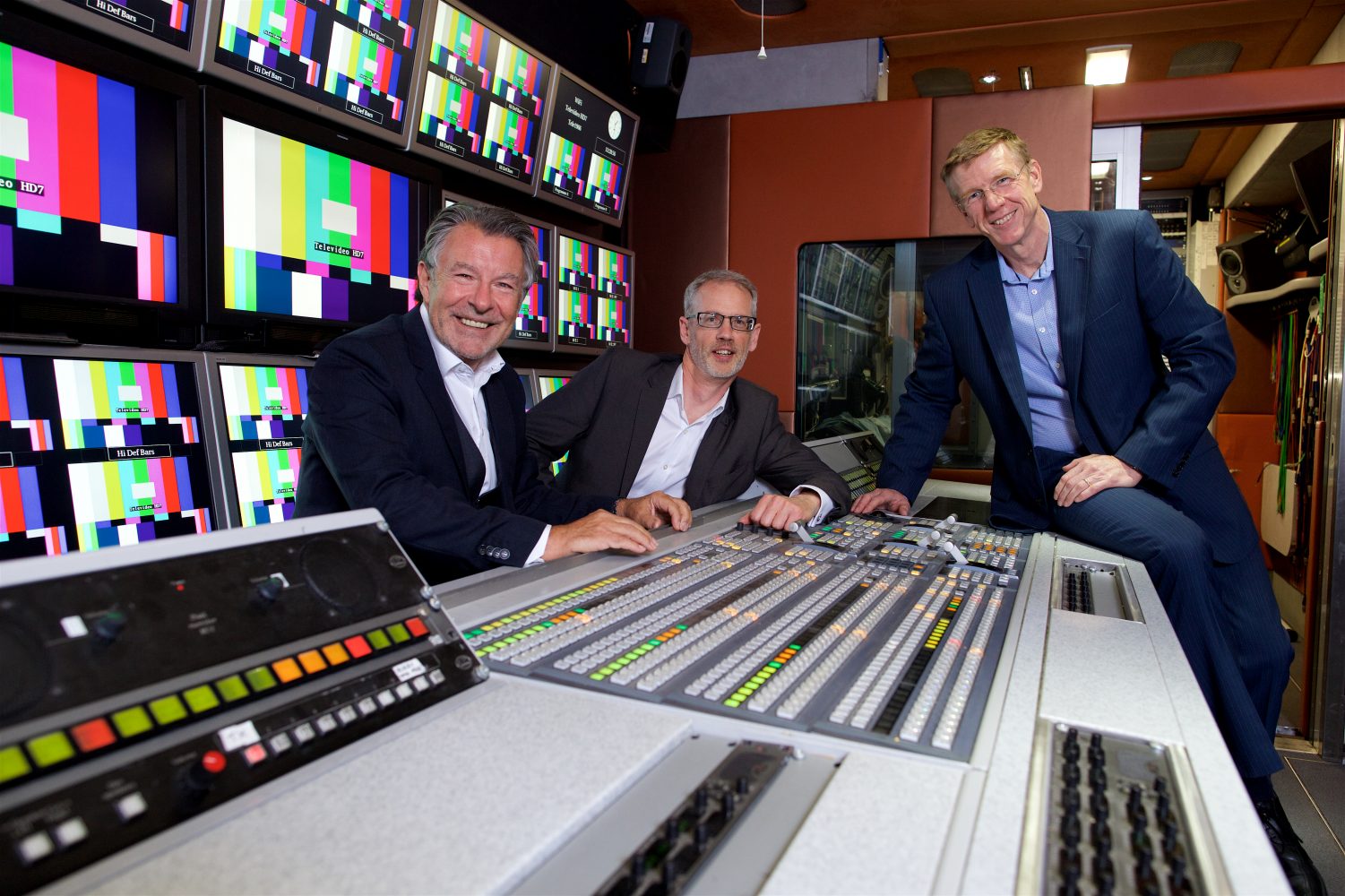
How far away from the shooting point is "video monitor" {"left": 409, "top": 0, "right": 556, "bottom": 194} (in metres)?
2.41

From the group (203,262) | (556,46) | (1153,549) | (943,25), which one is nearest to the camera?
(1153,549)

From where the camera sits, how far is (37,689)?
51 centimetres

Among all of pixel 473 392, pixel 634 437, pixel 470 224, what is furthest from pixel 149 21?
pixel 634 437

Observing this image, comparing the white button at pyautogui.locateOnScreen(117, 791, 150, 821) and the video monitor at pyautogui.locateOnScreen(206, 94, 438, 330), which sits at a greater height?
the video monitor at pyautogui.locateOnScreen(206, 94, 438, 330)

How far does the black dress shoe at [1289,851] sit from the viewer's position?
1.57 meters

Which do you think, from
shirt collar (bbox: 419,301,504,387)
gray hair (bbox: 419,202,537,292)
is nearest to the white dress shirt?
shirt collar (bbox: 419,301,504,387)

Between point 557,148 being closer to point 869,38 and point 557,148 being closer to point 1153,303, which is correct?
point 869,38

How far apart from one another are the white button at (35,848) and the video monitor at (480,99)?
221 centimetres

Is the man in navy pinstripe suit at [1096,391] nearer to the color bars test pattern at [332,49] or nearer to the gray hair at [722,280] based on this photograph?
the gray hair at [722,280]

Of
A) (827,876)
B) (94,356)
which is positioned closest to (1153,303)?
(827,876)

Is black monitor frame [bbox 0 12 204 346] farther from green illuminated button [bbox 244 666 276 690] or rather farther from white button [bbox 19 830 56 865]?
white button [bbox 19 830 56 865]

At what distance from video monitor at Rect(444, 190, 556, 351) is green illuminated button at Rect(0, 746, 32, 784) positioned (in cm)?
250

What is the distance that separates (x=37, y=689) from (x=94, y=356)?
1265 millimetres

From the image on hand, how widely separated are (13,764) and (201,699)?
12 cm
